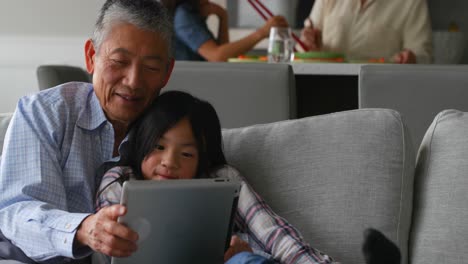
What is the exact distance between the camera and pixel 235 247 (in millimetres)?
1464

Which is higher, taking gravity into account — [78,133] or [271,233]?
[78,133]

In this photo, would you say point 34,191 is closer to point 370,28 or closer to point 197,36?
point 197,36

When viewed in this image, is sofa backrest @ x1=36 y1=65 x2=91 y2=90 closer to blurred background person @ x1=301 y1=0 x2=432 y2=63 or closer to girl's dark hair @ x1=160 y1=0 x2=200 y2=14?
girl's dark hair @ x1=160 y1=0 x2=200 y2=14

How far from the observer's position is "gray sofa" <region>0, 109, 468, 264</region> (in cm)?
161

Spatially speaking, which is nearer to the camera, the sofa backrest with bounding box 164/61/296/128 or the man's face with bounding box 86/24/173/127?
the man's face with bounding box 86/24/173/127

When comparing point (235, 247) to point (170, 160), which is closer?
point (235, 247)

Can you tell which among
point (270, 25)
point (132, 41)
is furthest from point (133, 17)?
point (270, 25)

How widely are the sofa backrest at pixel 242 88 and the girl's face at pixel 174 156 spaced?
33.1 inches

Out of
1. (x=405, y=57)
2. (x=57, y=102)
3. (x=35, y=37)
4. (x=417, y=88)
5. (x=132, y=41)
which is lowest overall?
(x=35, y=37)

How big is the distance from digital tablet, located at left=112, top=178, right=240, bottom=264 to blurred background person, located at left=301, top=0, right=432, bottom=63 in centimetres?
254

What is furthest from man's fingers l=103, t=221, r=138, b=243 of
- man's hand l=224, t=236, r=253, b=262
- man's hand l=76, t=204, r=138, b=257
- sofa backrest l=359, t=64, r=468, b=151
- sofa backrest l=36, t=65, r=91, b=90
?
sofa backrest l=36, t=65, r=91, b=90

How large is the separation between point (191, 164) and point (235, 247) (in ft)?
0.84

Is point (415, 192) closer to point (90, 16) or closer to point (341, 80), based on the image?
point (341, 80)

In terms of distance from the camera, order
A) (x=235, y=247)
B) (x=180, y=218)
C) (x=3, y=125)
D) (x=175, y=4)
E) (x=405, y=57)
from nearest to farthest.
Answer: (x=180, y=218) < (x=235, y=247) < (x=3, y=125) < (x=175, y=4) < (x=405, y=57)
